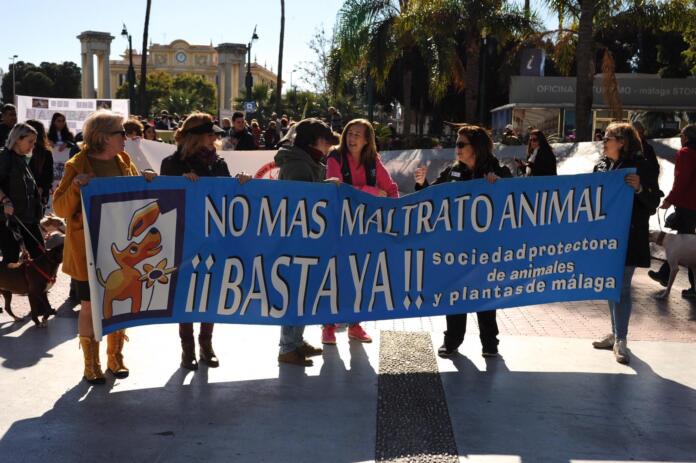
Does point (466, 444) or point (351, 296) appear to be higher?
point (351, 296)

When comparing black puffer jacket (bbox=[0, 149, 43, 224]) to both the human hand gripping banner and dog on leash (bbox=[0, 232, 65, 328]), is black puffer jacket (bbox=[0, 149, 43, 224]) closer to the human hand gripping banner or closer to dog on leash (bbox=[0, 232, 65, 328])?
dog on leash (bbox=[0, 232, 65, 328])

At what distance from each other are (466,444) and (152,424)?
5.59 feet

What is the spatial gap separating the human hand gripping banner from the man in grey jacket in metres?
0.43

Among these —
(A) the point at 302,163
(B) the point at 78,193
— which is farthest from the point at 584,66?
→ (B) the point at 78,193

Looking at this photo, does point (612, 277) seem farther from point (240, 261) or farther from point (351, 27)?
point (351, 27)

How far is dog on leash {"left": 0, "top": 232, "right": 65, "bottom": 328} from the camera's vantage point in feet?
21.6

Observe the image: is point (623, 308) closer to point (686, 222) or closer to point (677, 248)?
point (677, 248)

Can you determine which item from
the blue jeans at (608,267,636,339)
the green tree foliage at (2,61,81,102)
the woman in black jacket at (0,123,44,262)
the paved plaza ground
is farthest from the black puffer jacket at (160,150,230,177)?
the green tree foliage at (2,61,81,102)

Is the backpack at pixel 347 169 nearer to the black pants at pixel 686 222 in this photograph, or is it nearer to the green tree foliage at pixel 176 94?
the black pants at pixel 686 222

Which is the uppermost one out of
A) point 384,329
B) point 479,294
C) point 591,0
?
point 591,0

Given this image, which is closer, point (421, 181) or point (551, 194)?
point (551, 194)

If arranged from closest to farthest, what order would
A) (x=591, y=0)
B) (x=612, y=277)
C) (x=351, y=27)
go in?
(x=612, y=277) < (x=591, y=0) < (x=351, y=27)

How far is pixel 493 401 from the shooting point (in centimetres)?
488

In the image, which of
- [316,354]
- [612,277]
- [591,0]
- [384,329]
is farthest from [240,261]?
[591,0]
